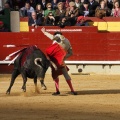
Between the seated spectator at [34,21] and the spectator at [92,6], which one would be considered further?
the seated spectator at [34,21]

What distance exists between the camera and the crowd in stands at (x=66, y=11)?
1922 cm

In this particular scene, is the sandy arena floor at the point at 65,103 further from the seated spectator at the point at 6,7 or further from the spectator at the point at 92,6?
the seated spectator at the point at 6,7

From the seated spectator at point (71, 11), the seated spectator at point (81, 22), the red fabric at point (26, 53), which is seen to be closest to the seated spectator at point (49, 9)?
the seated spectator at point (71, 11)

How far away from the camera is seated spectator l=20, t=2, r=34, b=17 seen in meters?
19.8

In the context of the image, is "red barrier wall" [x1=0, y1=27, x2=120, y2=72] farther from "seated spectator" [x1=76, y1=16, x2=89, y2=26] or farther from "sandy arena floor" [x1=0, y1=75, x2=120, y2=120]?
"sandy arena floor" [x1=0, y1=75, x2=120, y2=120]

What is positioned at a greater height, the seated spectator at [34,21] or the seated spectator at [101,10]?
the seated spectator at [101,10]

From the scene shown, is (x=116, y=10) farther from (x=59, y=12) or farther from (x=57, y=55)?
(x=57, y=55)

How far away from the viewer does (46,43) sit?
64.4ft

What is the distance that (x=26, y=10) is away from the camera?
20.1m

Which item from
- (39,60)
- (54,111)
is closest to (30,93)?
(39,60)

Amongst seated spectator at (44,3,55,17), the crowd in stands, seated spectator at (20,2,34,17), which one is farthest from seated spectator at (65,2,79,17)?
seated spectator at (20,2,34,17)

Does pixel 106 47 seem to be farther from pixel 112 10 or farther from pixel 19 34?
pixel 19 34

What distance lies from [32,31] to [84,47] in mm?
1468

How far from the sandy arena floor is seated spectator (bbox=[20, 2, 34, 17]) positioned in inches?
131
